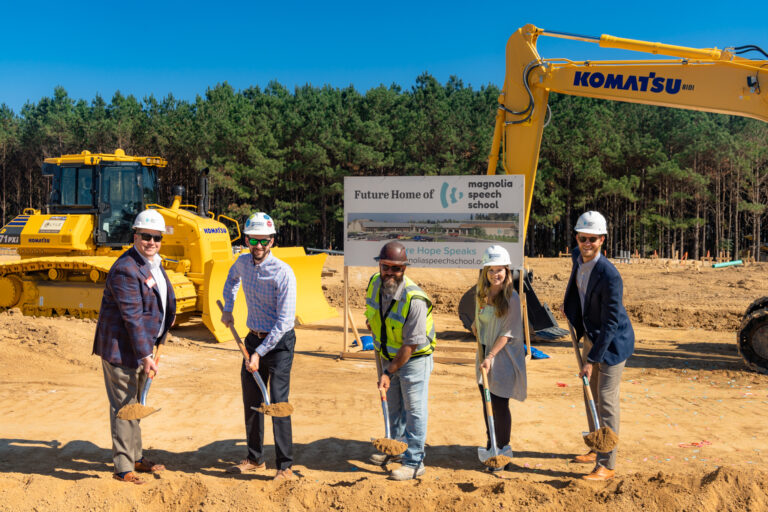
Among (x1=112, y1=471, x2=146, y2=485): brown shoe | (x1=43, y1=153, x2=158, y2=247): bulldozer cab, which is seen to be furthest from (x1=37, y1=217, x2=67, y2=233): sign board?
(x1=112, y1=471, x2=146, y2=485): brown shoe

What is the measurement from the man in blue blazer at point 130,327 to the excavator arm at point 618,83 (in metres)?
6.72

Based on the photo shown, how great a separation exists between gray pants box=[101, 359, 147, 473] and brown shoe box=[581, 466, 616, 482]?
3.25 meters

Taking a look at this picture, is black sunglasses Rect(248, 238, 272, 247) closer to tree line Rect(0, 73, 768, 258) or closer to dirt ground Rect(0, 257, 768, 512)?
dirt ground Rect(0, 257, 768, 512)

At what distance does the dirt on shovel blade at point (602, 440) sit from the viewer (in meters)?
4.46

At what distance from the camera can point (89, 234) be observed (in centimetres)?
1158

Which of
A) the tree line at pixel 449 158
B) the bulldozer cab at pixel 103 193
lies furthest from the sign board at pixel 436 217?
the tree line at pixel 449 158

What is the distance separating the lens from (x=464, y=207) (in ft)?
30.0

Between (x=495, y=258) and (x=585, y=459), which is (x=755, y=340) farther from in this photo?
(x=495, y=258)

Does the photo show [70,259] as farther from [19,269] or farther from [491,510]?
[491,510]

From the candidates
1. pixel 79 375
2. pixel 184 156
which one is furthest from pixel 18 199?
pixel 79 375

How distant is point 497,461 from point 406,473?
0.66 meters

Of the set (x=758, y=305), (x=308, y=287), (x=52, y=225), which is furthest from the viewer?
(x=308, y=287)

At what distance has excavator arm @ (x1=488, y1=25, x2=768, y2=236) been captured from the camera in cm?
923

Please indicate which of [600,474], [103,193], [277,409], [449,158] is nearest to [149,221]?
[277,409]
